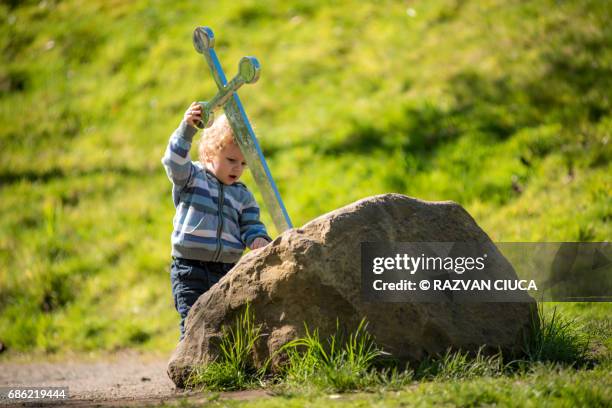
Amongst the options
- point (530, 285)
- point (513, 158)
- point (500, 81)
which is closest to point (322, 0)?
point (500, 81)

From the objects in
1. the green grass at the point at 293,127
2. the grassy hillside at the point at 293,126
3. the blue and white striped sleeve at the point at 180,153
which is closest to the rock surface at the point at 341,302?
the blue and white striped sleeve at the point at 180,153

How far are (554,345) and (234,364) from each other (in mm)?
1659

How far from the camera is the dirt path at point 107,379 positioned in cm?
345

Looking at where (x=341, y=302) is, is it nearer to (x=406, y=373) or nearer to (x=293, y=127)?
(x=406, y=373)

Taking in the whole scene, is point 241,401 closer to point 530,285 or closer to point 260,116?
point 530,285

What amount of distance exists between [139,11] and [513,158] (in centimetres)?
681

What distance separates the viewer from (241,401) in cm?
310

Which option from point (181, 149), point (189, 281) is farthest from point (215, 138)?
point (189, 281)

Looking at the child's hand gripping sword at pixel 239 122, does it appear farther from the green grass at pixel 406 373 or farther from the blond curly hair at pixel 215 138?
the green grass at pixel 406 373

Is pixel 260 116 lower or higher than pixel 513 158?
higher

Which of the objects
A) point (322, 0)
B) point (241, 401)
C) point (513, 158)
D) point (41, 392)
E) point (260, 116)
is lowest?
point (41, 392)

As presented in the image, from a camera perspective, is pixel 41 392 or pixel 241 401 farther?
pixel 41 392

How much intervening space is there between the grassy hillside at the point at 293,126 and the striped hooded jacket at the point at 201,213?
2.46 meters
